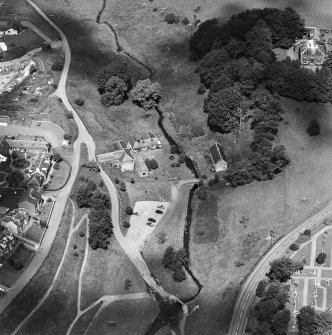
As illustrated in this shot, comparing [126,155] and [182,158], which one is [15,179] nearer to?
[126,155]

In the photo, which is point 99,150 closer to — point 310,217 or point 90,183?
point 90,183

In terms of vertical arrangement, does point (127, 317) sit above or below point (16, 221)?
below

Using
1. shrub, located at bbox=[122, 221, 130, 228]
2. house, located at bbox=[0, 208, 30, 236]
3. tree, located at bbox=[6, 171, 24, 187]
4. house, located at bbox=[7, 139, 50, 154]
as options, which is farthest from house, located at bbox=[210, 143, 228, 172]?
house, located at bbox=[0, 208, 30, 236]

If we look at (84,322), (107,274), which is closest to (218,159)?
(107,274)

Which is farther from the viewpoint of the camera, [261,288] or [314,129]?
[314,129]

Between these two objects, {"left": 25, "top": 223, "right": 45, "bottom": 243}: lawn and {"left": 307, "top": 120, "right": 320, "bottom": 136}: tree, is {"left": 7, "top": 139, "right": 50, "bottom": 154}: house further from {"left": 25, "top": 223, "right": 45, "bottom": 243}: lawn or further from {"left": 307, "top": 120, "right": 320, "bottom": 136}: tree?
{"left": 307, "top": 120, "right": 320, "bottom": 136}: tree

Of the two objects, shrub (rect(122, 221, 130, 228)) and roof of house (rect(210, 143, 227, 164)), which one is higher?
roof of house (rect(210, 143, 227, 164))

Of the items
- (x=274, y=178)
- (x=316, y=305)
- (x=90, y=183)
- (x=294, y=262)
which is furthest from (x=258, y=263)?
(x=90, y=183)
